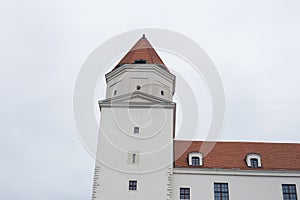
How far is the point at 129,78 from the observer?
93.7ft

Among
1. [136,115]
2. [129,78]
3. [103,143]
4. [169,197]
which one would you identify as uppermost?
[129,78]

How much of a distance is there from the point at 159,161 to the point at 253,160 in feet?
21.0

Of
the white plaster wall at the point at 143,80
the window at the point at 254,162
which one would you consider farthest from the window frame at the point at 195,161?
the white plaster wall at the point at 143,80

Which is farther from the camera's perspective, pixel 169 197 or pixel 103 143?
pixel 103 143

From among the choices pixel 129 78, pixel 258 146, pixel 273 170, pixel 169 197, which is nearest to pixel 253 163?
pixel 273 170

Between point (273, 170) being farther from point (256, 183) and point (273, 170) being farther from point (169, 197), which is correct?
point (169, 197)

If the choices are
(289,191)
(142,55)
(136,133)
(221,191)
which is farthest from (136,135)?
(289,191)

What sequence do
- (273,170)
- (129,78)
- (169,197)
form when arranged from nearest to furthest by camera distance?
1. (169,197)
2. (273,170)
3. (129,78)

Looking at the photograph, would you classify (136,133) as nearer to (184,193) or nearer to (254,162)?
(184,193)

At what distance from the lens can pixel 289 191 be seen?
26.1 m

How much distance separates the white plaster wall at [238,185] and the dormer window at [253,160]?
102cm

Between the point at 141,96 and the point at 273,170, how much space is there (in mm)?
9784

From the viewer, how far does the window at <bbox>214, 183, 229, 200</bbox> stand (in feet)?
84.4

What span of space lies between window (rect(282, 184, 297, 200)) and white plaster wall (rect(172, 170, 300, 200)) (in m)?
0.24
